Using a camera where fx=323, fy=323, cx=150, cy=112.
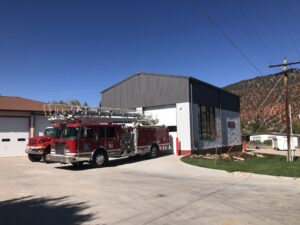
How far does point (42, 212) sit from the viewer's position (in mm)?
8164

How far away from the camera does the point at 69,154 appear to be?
17.3 m

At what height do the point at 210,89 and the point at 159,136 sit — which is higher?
the point at 210,89

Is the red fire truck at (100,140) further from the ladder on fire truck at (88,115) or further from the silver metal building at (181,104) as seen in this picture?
the silver metal building at (181,104)

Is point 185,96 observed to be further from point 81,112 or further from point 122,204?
point 122,204

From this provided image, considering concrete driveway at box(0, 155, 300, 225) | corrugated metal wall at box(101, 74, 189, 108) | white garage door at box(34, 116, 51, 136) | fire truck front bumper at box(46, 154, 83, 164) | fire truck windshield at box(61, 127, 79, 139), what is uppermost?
corrugated metal wall at box(101, 74, 189, 108)

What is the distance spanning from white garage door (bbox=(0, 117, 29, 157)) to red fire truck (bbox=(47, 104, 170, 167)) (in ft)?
32.3

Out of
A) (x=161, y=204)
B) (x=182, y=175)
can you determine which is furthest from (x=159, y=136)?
(x=161, y=204)

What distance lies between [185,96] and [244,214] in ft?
62.6

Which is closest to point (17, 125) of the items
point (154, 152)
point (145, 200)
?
point (154, 152)

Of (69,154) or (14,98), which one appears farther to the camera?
(14,98)

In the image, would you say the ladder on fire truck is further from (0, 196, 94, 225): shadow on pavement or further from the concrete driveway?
(0, 196, 94, 225): shadow on pavement

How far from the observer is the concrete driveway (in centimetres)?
752

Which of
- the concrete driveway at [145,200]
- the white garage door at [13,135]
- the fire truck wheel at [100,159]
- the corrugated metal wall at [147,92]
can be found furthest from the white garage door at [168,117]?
the concrete driveway at [145,200]

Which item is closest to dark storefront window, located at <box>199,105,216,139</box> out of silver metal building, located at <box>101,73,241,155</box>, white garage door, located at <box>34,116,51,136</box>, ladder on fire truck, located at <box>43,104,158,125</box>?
silver metal building, located at <box>101,73,241,155</box>
